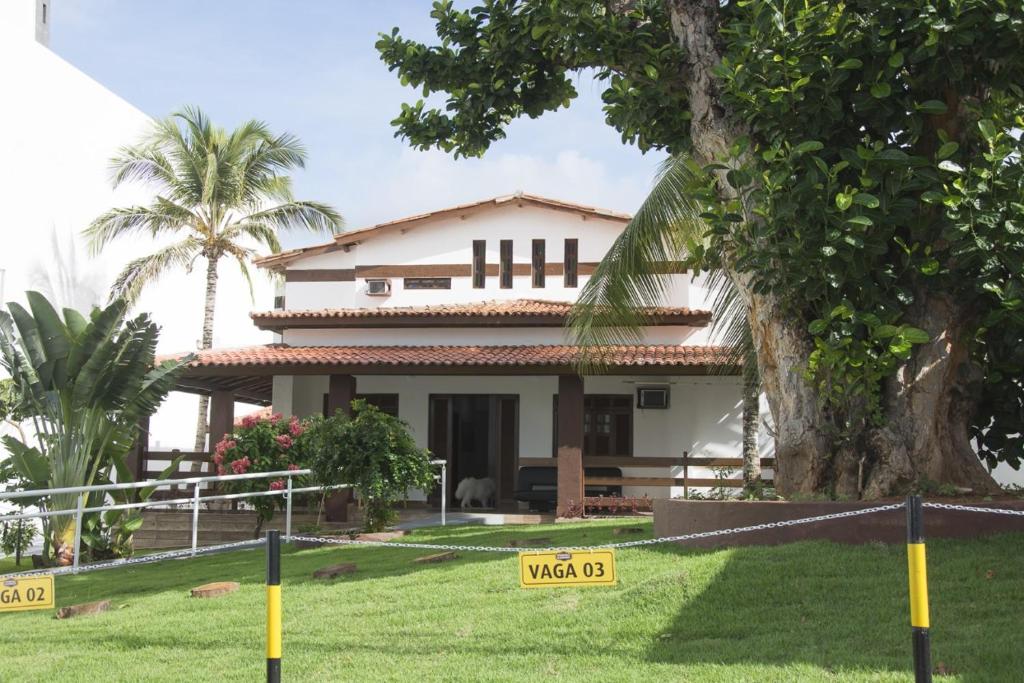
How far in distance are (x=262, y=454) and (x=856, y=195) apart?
1007cm

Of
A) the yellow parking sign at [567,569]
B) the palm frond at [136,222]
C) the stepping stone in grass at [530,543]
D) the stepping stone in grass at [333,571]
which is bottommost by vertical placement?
the stepping stone in grass at [333,571]

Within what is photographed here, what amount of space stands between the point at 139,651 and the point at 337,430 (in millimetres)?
6237

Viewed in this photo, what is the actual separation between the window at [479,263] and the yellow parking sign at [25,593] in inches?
627

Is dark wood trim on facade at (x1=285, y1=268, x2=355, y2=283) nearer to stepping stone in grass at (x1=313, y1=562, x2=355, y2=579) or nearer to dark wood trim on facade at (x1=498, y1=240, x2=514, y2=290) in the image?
dark wood trim on facade at (x1=498, y1=240, x2=514, y2=290)

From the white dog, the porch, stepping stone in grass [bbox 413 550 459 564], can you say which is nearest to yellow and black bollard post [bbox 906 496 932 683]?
stepping stone in grass [bbox 413 550 459 564]

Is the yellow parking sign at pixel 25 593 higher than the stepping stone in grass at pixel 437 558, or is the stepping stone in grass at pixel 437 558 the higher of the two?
the yellow parking sign at pixel 25 593

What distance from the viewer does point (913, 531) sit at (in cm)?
493

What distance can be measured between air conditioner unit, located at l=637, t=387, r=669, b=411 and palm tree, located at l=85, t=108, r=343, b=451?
11.2 metres

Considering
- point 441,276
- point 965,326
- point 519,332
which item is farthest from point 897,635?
point 441,276

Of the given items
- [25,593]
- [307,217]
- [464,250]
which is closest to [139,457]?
[464,250]

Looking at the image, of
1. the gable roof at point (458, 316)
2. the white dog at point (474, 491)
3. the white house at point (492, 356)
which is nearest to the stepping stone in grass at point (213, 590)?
the white house at point (492, 356)

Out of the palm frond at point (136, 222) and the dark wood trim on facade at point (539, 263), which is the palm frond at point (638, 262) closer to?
the dark wood trim on facade at point (539, 263)

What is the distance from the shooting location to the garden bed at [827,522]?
327 inches

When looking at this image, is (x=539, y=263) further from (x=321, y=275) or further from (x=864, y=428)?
(x=864, y=428)
